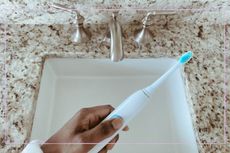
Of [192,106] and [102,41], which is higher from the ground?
[102,41]

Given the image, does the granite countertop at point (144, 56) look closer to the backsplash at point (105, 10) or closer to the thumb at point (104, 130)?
the backsplash at point (105, 10)

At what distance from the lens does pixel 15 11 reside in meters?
0.93

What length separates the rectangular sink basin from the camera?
2.99ft

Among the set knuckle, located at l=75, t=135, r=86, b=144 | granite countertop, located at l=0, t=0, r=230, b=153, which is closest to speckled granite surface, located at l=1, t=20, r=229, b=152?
granite countertop, located at l=0, t=0, r=230, b=153

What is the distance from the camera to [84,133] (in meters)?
0.78

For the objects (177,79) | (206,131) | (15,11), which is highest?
(15,11)

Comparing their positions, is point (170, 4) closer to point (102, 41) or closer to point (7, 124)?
point (102, 41)

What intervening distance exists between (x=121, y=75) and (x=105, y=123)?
298 mm

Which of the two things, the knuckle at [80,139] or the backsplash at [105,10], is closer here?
the knuckle at [80,139]

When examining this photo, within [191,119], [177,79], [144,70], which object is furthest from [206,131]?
[144,70]

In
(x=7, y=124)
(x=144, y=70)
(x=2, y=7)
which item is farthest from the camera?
(x=144, y=70)

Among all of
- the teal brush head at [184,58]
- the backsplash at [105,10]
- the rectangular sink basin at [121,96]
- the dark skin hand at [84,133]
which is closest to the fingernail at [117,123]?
the dark skin hand at [84,133]

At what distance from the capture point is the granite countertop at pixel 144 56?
2.50ft

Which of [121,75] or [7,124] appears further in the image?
[121,75]
